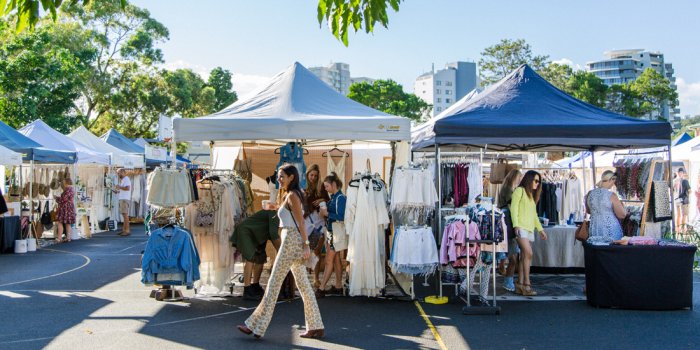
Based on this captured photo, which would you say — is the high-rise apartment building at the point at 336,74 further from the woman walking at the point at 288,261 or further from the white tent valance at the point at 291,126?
the woman walking at the point at 288,261

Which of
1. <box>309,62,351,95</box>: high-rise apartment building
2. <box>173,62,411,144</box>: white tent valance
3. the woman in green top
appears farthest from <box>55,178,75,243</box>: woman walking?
<box>309,62,351,95</box>: high-rise apartment building

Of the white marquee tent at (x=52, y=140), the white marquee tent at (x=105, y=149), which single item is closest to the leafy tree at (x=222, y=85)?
the white marquee tent at (x=105, y=149)

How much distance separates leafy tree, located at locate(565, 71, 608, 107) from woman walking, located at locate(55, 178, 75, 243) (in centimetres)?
3728

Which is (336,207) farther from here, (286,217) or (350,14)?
(350,14)

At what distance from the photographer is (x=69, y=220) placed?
16.8 meters

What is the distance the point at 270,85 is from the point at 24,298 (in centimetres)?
470

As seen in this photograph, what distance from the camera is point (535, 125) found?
8688 millimetres

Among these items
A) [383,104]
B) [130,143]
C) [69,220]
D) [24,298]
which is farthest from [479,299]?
[383,104]

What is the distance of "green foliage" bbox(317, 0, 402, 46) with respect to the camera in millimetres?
4836

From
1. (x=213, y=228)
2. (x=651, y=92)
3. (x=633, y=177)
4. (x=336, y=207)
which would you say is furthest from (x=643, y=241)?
(x=651, y=92)

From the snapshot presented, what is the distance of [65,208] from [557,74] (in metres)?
35.6

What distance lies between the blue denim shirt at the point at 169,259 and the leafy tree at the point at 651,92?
4803 centimetres

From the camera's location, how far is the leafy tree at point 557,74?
43500 millimetres

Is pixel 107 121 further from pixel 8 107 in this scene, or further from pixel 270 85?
pixel 270 85
